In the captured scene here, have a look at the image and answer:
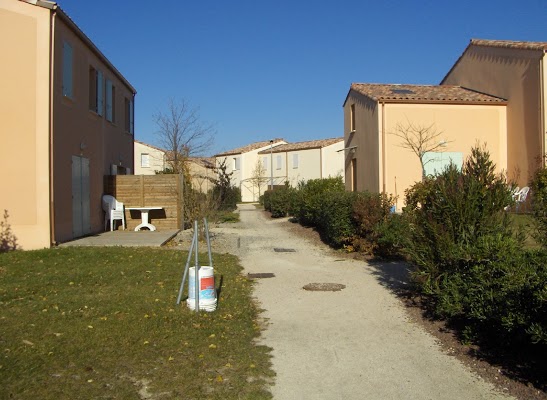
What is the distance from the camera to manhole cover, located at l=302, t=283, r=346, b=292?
28.5 ft

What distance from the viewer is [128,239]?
14.8 metres

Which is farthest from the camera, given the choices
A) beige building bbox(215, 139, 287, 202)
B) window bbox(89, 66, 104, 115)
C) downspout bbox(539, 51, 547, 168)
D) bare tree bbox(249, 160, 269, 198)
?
beige building bbox(215, 139, 287, 202)

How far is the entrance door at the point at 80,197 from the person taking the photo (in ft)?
46.8

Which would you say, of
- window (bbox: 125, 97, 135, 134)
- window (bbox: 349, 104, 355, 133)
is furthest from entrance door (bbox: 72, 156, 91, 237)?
window (bbox: 349, 104, 355, 133)

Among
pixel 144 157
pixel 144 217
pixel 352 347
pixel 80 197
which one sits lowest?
pixel 352 347

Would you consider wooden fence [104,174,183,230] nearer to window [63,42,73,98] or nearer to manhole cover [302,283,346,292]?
window [63,42,73,98]

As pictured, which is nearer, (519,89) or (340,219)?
(340,219)

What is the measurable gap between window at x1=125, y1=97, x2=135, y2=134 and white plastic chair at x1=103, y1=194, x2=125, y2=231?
16.7ft

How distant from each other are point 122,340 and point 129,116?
18.0 metres

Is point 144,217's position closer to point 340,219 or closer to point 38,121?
point 38,121

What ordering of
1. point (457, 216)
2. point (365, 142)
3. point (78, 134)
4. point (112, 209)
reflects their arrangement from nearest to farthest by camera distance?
point (457, 216) < point (78, 134) < point (112, 209) < point (365, 142)

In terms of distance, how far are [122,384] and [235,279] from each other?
202 inches

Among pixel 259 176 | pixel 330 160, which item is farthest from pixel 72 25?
pixel 259 176

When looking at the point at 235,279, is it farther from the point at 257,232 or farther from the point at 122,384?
the point at 257,232
